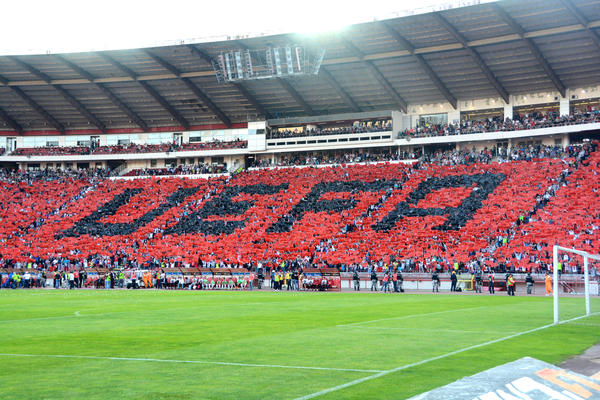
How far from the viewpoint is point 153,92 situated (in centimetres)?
6831

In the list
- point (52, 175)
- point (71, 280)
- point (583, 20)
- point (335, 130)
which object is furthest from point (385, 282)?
point (52, 175)

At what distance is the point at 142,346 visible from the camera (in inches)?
536

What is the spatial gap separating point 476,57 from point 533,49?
180 inches

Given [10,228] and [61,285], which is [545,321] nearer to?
[61,285]

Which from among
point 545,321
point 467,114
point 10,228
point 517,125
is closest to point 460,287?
point 545,321

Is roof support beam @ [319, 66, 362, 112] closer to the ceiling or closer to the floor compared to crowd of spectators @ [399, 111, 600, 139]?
closer to the ceiling

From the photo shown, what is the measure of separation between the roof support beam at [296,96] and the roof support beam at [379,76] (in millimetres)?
8806

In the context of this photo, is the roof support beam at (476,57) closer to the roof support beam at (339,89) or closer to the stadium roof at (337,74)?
the stadium roof at (337,74)

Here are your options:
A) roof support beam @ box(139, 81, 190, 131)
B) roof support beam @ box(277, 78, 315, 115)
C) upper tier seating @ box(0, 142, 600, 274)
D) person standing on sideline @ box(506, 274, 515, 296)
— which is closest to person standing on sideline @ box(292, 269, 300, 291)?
upper tier seating @ box(0, 142, 600, 274)

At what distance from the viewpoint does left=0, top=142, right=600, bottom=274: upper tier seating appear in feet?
149

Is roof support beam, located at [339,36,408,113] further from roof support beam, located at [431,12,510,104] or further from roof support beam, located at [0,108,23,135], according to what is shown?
roof support beam, located at [0,108,23,135]

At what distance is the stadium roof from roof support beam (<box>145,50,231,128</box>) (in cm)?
12

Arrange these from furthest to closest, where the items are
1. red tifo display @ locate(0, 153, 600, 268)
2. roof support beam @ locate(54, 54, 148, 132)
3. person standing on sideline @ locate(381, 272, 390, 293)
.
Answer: roof support beam @ locate(54, 54, 148, 132)
red tifo display @ locate(0, 153, 600, 268)
person standing on sideline @ locate(381, 272, 390, 293)

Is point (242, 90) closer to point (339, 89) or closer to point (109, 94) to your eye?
point (339, 89)
